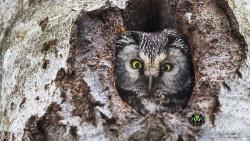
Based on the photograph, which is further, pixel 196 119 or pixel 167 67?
pixel 167 67

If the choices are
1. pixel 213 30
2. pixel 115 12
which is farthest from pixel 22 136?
pixel 213 30

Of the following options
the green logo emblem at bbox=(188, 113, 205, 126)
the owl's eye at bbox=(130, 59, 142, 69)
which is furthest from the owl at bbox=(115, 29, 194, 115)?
the green logo emblem at bbox=(188, 113, 205, 126)

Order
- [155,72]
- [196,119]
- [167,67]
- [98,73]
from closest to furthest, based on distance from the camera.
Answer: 1. [196,119]
2. [98,73]
3. [155,72]
4. [167,67]

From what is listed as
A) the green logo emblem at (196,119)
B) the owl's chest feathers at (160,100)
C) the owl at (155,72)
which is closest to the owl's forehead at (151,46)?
the owl at (155,72)

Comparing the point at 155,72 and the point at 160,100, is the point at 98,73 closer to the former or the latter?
the point at 155,72

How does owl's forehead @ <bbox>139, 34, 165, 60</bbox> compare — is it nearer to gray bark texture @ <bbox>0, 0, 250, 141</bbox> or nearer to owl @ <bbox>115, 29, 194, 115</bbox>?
owl @ <bbox>115, 29, 194, 115</bbox>

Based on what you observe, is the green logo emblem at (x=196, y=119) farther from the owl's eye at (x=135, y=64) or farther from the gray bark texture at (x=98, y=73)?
the owl's eye at (x=135, y=64)

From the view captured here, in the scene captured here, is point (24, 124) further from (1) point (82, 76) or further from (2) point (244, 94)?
(2) point (244, 94)

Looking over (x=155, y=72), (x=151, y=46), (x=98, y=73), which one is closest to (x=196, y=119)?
(x=98, y=73)
